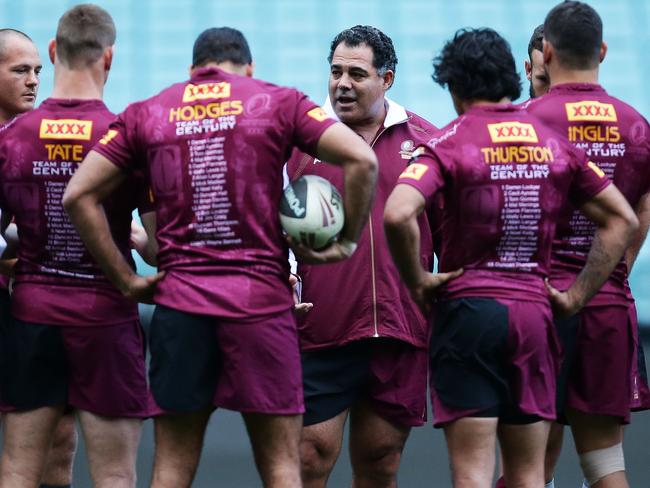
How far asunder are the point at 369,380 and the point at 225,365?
3.82 feet

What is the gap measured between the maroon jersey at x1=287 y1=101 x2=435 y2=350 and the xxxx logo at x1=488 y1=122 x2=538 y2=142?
3.10 feet

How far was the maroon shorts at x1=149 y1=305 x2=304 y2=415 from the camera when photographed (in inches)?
187

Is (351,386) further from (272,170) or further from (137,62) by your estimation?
(137,62)

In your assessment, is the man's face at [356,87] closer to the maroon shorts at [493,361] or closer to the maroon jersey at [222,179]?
the maroon jersey at [222,179]

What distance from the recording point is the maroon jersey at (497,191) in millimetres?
4855

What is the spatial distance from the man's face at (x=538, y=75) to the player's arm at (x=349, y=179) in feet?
5.63

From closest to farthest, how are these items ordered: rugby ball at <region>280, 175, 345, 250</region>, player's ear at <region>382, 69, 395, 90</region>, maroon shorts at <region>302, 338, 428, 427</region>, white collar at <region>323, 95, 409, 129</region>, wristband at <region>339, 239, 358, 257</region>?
rugby ball at <region>280, 175, 345, 250</region>
wristband at <region>339, 239, 358, 257</region>
maroon shorts at <region>302, 338, 428, 427</region>
white collar at <region>323, 95, 409, 129</region>
player's ear at <region>382, 69, 395, 90</region>

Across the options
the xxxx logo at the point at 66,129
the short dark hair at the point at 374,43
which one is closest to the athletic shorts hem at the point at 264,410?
the xxxx logo at the point at 66,129

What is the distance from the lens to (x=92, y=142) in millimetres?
5168

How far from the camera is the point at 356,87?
6055 millimetres

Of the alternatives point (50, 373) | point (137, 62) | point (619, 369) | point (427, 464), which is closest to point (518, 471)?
point (619, 369)

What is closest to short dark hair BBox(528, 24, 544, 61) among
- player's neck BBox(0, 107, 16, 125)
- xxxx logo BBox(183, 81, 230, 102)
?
xxxx logo BBox(183, 81, 230, 102)

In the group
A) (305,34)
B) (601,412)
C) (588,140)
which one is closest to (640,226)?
(588,140)

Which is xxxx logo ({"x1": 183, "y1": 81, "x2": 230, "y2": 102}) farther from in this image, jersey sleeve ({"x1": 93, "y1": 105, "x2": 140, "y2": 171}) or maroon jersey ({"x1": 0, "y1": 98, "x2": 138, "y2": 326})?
maroon jersey ({"x1": 0, "y1": 98, "x2": 138, "y2": 326})
